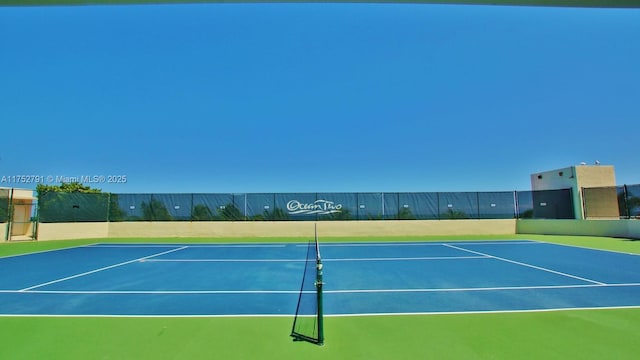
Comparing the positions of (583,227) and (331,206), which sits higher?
(331,206)

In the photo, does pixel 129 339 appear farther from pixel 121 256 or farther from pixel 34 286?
pixel 121 256

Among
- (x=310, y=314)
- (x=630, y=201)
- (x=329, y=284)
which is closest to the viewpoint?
(x=310, y=314)

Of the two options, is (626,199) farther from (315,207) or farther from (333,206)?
(315,207)

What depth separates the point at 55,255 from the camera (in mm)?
12297

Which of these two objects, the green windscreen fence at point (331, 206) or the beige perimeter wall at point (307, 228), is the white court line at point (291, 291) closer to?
the beige perimeter wall at point (307, 228)

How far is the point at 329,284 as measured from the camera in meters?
7.00

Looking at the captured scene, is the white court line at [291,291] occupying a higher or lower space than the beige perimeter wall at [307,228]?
lower

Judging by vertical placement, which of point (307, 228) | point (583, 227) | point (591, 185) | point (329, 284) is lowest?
point (329, 284)

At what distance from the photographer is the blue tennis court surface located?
5.18 m

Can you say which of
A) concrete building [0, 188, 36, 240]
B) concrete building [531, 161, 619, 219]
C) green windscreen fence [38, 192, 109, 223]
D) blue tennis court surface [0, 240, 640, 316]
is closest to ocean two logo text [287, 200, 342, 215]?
blue tennis court surface [0, 240, 640, 316]

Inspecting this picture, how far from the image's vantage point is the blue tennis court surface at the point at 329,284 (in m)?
5.18

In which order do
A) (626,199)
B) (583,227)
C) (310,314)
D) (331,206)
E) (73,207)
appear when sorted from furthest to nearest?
(331,206), (73,207), (583,227), (626,199), (310,314)

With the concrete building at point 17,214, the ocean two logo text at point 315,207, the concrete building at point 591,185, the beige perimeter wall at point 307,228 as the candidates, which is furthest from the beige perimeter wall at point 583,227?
the concrete building at point 17,214

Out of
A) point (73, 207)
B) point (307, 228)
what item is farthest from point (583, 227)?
point (73, 207)
